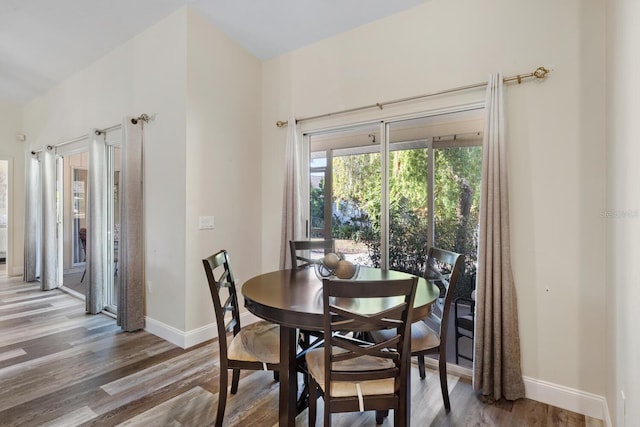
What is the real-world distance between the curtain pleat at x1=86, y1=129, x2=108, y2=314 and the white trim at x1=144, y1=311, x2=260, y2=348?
0.99 meters

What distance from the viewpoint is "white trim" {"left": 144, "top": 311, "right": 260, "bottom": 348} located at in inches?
120

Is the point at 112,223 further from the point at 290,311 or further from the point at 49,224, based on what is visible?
the point at 290,311

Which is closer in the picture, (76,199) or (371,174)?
(371,174)

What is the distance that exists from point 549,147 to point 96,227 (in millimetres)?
4466

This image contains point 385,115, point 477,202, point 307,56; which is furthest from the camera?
point 307,56

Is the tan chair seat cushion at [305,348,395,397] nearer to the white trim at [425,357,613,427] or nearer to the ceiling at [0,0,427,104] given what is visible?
the white trim at [425,357,613,427]

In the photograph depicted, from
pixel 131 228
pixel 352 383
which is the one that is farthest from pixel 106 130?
pixel 352 383

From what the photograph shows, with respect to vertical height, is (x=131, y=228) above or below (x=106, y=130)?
below

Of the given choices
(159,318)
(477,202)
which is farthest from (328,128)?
(159,318)

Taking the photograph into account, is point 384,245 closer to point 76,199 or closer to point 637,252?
point 637,252

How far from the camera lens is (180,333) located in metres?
3.06

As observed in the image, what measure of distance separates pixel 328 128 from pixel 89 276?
10.7 feet

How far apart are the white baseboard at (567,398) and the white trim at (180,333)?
2672mm

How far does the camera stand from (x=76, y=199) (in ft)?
16.4
